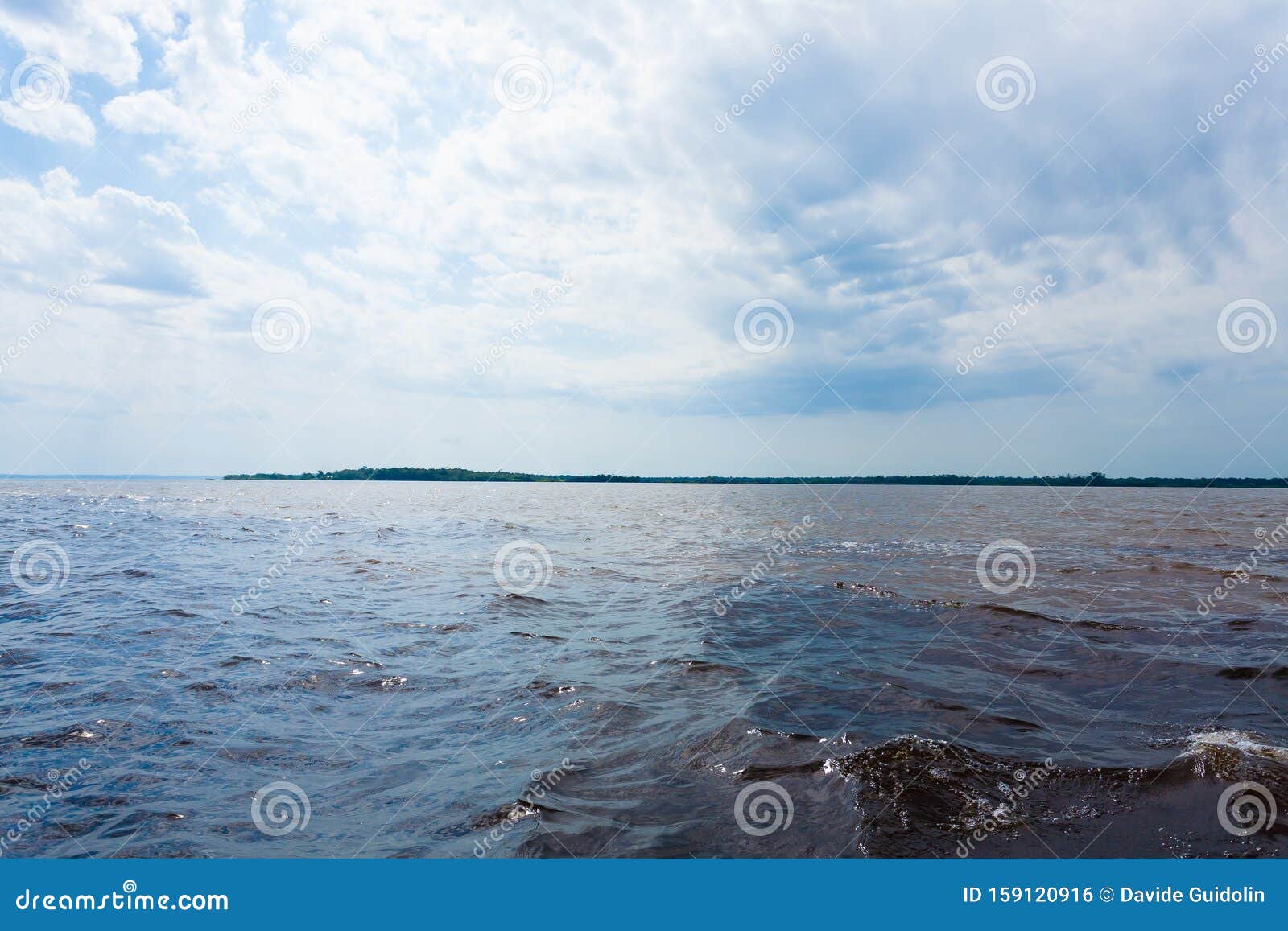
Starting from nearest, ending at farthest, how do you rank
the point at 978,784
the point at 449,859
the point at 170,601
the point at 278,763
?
the point at 449,859
the point at 978,784
the point at 278,763
the point at 170,601

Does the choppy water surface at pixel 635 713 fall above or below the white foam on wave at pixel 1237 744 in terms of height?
above

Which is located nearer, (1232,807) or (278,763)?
(1232,807)

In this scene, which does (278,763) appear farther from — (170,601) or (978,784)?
(170,601)

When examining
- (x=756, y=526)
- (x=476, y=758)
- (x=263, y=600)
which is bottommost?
(x=476, y=758)

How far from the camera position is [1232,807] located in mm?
6730

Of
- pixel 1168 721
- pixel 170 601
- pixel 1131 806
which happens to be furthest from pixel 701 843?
pixel 170 601

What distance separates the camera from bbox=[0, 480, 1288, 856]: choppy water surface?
6.46 meters

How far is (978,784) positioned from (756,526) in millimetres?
38643

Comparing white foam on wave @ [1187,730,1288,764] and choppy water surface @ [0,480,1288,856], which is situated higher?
choppy water surface @ [0,480,1288,856]

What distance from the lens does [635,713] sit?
32.1 ft

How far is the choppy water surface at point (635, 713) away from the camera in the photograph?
646 cm

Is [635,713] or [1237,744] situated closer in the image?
[1237,744]

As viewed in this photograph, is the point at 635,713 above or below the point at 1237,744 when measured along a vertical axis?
above

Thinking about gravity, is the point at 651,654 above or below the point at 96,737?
above
